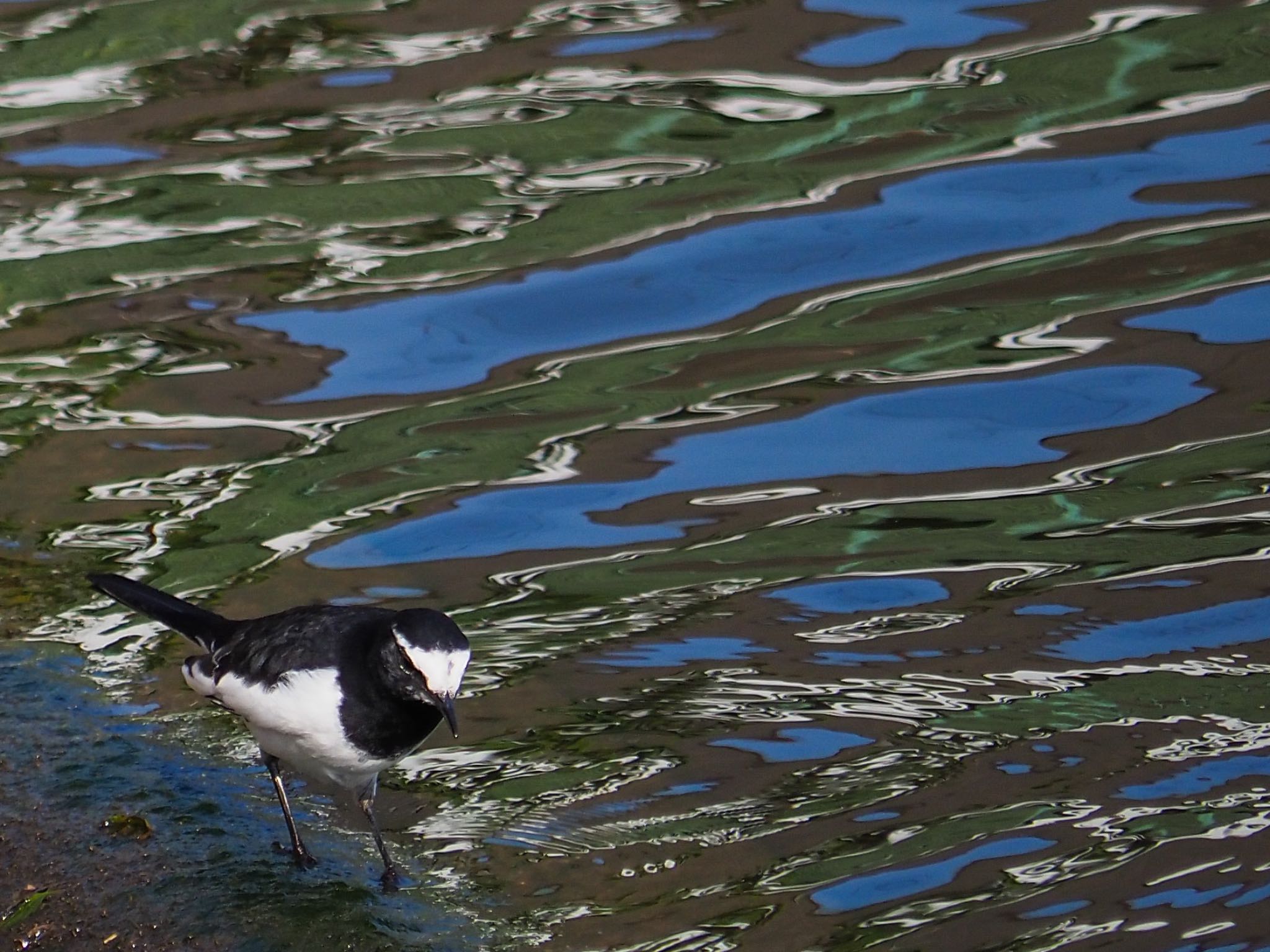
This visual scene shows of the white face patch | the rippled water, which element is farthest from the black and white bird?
the rippled water

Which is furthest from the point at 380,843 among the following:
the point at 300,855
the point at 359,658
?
the point at 359,658

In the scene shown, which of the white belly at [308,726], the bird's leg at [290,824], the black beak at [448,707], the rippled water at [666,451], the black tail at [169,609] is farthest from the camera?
the black tail at [169,609]

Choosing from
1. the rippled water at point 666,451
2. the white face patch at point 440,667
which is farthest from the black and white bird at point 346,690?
the rippled water at point 666,451

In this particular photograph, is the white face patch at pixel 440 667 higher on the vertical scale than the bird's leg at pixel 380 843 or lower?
higher

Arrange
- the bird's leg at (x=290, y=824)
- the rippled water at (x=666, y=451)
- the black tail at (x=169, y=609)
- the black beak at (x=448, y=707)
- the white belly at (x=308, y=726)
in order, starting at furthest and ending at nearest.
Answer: the black tail at (x=169, y=609) → the rippled water at (x=666, y=451) → the bird's leg at (x=290, y=824) → the white belly at (x=308, y=726) → the black beak at (x=448, y=707)

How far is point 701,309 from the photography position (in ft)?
28.2

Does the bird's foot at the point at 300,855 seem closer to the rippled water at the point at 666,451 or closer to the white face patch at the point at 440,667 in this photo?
the rippled water at the point at 666,451

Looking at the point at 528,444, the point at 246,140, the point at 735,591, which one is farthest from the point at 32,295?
the point at 735,591

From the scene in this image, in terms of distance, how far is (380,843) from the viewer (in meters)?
4.93

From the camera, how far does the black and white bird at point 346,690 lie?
15.4 feet

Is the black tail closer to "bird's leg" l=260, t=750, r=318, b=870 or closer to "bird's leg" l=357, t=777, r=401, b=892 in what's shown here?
"bird's leg" l=260, t=750, r=318, b=870

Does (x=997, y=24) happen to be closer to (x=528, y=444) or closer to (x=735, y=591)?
(x=528, y=444)

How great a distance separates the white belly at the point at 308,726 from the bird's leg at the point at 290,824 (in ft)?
0.20

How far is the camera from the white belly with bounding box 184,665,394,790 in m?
4.86
